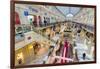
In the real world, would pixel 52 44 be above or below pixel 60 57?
above

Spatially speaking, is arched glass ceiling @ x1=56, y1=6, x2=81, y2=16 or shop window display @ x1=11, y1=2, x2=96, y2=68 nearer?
shop window display @ x1=11, y1=2, x2=96, y2=68

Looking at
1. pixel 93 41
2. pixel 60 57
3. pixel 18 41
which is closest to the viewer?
pixel 18 41

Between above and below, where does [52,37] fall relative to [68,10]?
below

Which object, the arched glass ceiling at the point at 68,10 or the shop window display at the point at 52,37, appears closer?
the shop window display at the point at 52,37

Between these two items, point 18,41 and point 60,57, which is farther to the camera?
point 60,57

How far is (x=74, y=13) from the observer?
6.72 ft

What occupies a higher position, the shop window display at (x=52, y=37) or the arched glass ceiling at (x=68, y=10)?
the arched glass ceiling at (x=68, y=10)

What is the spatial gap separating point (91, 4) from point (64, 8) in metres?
0.34

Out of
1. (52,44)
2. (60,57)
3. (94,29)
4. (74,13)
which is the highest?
(74,13)

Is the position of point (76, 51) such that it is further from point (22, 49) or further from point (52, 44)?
point (22, 49)

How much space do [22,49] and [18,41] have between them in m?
0.09

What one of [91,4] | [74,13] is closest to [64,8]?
[74,13]

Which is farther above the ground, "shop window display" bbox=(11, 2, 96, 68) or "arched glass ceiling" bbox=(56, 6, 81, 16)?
"arched glass ceiling" bbox=(56, 6, 81, 16)

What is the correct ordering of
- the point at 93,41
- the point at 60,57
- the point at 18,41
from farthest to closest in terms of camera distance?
the point at 93,41, the point at 60,57, the point at 18,41
